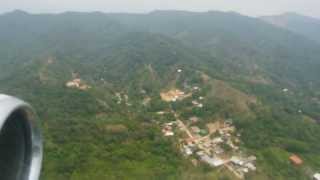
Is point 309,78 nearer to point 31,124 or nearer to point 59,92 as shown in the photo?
point 59,92

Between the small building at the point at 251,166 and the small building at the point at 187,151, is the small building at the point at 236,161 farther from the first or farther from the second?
the small building at the point at 187,151

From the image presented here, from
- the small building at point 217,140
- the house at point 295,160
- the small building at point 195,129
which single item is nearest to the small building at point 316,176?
the house at point 295,160

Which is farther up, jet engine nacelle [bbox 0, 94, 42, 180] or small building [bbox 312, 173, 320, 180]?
jet engine nacelle [bbox 0, 94, 42, 180]

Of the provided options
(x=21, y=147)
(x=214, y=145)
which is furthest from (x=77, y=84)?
(x=21, y=147)

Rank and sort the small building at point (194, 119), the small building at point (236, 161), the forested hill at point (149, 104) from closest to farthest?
the forested hill at point (149, 104) < the small building at point (236, 161) < the small building at point (194, 119)

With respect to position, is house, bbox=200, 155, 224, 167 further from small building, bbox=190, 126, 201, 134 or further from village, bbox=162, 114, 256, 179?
small building, bbox=190, 126, 201, 134

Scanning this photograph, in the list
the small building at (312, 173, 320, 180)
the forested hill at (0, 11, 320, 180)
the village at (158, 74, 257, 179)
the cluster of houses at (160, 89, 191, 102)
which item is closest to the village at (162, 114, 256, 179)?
the village at (158, 74, 257, 179)

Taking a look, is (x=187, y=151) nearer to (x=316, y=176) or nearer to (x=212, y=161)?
(x=212, y=161)
